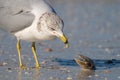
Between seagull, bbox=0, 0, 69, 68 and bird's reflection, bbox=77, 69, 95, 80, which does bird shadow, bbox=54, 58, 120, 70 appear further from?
seagull, bbox=0, 0, 69, 68

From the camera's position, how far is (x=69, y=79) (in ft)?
30.9

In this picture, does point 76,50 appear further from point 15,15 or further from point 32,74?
point 32,74

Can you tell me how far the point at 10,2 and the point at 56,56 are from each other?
184 cm

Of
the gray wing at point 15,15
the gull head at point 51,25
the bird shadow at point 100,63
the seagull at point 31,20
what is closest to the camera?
the gull head at point 51,25

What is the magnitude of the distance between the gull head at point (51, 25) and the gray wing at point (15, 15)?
0.27m

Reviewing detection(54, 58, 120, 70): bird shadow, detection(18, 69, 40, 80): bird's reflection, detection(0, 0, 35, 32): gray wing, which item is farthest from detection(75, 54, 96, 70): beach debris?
detection(0, 0, 35, 32): gray wing

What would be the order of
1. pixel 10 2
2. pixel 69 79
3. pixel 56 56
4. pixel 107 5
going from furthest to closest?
pixel 107 5
pixel 56 56
pixel 10 2
pixel 69 79

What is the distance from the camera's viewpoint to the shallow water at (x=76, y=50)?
9922 mm

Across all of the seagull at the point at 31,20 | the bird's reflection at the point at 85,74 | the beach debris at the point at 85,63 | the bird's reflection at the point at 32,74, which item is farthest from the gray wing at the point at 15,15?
the bird's reflection at the point at 85,74

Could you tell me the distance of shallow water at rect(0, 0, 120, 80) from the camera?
32.6 feet

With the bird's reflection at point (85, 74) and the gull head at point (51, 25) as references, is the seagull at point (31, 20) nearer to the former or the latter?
the gull head at point (51, 25)

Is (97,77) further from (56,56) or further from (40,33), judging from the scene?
(56,56)

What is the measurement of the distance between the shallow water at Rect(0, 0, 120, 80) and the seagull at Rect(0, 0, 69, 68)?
0.54 meters

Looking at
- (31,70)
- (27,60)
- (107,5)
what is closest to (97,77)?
(31,70)
